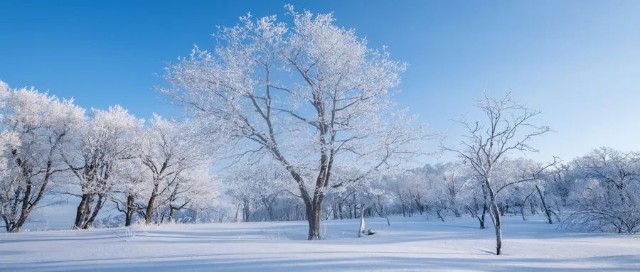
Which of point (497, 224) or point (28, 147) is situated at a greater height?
point (28, 147)

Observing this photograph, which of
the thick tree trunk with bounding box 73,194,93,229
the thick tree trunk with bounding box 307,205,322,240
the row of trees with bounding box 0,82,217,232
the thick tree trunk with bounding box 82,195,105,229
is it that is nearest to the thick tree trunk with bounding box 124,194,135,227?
the row of trees with bounding box 0,82,217,232

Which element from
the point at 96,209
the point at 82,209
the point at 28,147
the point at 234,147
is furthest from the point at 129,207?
the point at 234,147

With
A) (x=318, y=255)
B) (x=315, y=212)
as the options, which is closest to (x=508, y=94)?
(x=315, y=212)

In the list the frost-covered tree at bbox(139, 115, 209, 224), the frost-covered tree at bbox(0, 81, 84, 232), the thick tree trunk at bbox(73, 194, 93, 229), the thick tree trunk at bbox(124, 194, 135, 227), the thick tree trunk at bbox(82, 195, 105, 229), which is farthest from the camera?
the thick tree trunk at bbox(124, 194, 135, 227)

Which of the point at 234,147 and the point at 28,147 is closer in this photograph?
the point at 234,147

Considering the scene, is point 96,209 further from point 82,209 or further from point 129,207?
point 82,209

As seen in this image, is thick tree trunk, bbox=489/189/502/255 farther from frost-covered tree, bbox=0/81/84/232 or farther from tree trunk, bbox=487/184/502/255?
frost-covered tree, bbox=0/81/84/232

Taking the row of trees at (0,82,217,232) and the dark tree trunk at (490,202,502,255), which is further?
the row of trees at (0,82,217,232)

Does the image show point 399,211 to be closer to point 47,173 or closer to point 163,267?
point 47,173

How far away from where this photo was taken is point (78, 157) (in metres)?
25.5

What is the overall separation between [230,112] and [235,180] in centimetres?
288

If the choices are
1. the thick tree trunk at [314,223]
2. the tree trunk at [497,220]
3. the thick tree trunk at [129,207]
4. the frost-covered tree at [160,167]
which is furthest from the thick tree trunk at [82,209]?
the tree trunk at [497,220]

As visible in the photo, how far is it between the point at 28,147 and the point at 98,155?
4.15m

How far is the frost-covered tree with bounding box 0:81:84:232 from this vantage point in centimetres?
2258
